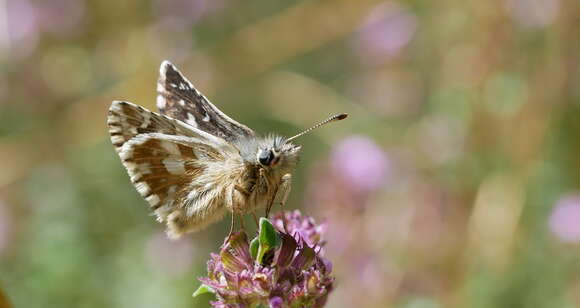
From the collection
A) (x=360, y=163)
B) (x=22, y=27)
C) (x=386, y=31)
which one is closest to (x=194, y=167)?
(x=360, y=163)

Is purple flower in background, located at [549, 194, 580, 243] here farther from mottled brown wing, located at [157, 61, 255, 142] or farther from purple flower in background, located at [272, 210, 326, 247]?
purple flower in background, located at [272, 210, 326, 247]

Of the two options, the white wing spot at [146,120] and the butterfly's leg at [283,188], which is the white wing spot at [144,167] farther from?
the butterfly's leg at [283,188]

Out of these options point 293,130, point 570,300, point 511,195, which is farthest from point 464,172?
point 293,130

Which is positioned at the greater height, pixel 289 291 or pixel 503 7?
pixel 503 7

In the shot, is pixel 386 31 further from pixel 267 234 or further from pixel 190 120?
pixel 267 234

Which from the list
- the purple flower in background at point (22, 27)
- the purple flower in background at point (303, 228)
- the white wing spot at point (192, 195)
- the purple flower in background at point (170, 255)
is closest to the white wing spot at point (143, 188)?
the white wing spot at point (192, 195)

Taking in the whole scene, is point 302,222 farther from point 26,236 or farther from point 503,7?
point 26,236

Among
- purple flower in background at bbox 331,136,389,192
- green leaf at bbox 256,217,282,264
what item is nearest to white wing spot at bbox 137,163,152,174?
green leaf at bbox 256,217,282,264
